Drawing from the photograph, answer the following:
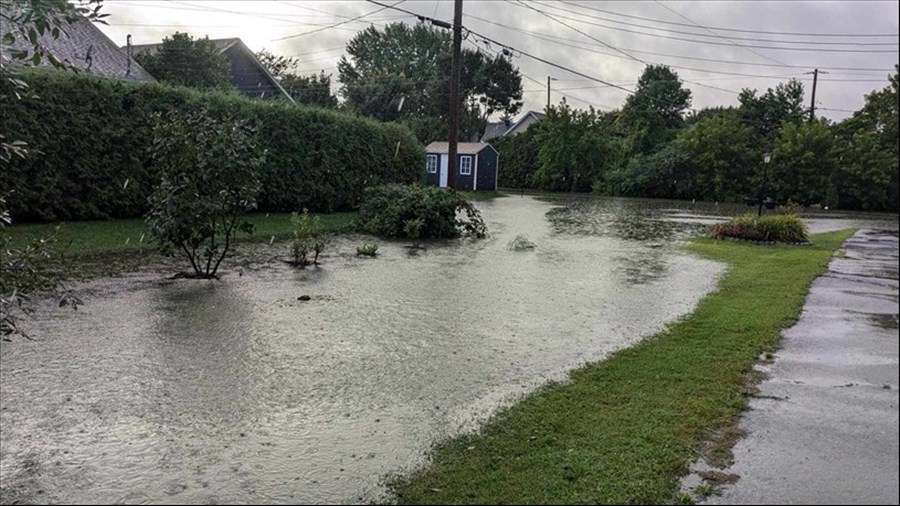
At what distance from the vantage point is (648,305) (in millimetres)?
7375

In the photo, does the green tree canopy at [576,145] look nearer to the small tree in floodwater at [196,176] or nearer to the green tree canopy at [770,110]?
the green tree canopy at [770,110]

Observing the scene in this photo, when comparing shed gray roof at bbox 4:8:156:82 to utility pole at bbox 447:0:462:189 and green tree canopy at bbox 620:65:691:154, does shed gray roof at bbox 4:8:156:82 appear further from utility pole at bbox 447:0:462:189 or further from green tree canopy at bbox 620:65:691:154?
green tree canopy at bbox 620:65:691:154

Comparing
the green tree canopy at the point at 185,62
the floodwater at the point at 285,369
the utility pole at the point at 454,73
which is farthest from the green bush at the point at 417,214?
the green tree canopy at the point at 185,62

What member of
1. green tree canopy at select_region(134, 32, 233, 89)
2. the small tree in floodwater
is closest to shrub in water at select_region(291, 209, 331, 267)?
the small tree in floodwater

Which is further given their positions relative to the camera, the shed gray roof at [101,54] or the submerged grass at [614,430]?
the shed gray roof at [101,54]

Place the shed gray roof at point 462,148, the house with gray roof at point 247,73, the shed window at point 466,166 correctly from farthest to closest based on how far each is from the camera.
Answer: the shed window at point 466,166, the shed gray roof at point 462,148, the house with gray roof at point 247,73

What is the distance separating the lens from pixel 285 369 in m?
4.75

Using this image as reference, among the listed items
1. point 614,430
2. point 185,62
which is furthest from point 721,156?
point 185,62

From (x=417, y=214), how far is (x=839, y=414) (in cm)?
1087

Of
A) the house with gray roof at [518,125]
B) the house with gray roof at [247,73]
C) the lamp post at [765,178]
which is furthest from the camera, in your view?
the house with gray roof at [518,125]

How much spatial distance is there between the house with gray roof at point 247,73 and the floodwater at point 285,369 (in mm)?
20779

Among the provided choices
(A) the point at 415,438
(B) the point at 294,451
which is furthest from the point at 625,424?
(B) the point at 294,451

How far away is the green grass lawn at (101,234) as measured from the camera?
998 centimetres

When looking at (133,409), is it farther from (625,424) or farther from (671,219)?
(671,219)
